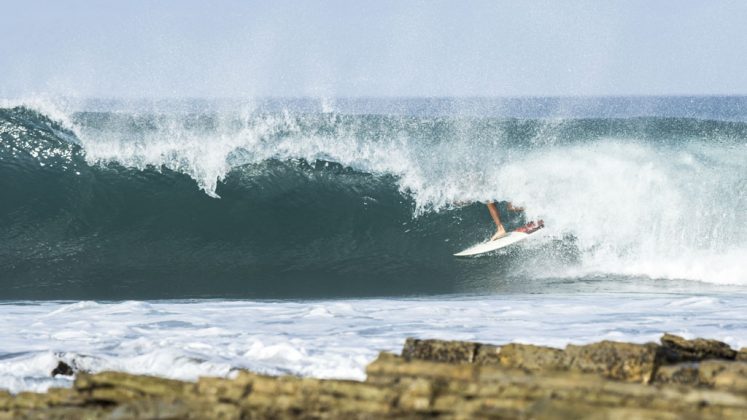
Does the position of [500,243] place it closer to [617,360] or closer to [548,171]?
[548,171]

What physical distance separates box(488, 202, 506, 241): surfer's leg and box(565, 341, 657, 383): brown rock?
36.5ft

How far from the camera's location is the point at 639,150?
20656 millimetres

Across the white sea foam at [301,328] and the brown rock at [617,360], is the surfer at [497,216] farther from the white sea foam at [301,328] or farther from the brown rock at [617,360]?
the brown rock at [617,360]

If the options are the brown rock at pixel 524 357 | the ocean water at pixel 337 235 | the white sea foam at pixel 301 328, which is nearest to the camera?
the brown rock at pixel 524 357

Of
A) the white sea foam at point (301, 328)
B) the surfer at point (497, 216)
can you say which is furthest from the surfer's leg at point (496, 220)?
the white sea foam at point (301, 328)

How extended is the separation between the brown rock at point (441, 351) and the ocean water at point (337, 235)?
223cm

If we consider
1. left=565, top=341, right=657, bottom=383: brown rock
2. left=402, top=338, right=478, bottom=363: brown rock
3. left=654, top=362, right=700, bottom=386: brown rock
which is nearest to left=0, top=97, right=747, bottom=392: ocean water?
left=402, top=338, right=478, bottom=363: brown rock

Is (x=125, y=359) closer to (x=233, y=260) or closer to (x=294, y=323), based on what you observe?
(x=294, y=323)

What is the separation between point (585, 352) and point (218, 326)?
545cm

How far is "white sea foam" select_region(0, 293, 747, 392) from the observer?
8133mm

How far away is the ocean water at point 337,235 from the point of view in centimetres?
993

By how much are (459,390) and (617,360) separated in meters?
0.90

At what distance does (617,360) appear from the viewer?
5.38 meters

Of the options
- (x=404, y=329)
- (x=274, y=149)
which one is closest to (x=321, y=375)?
(x=404, y=329)
